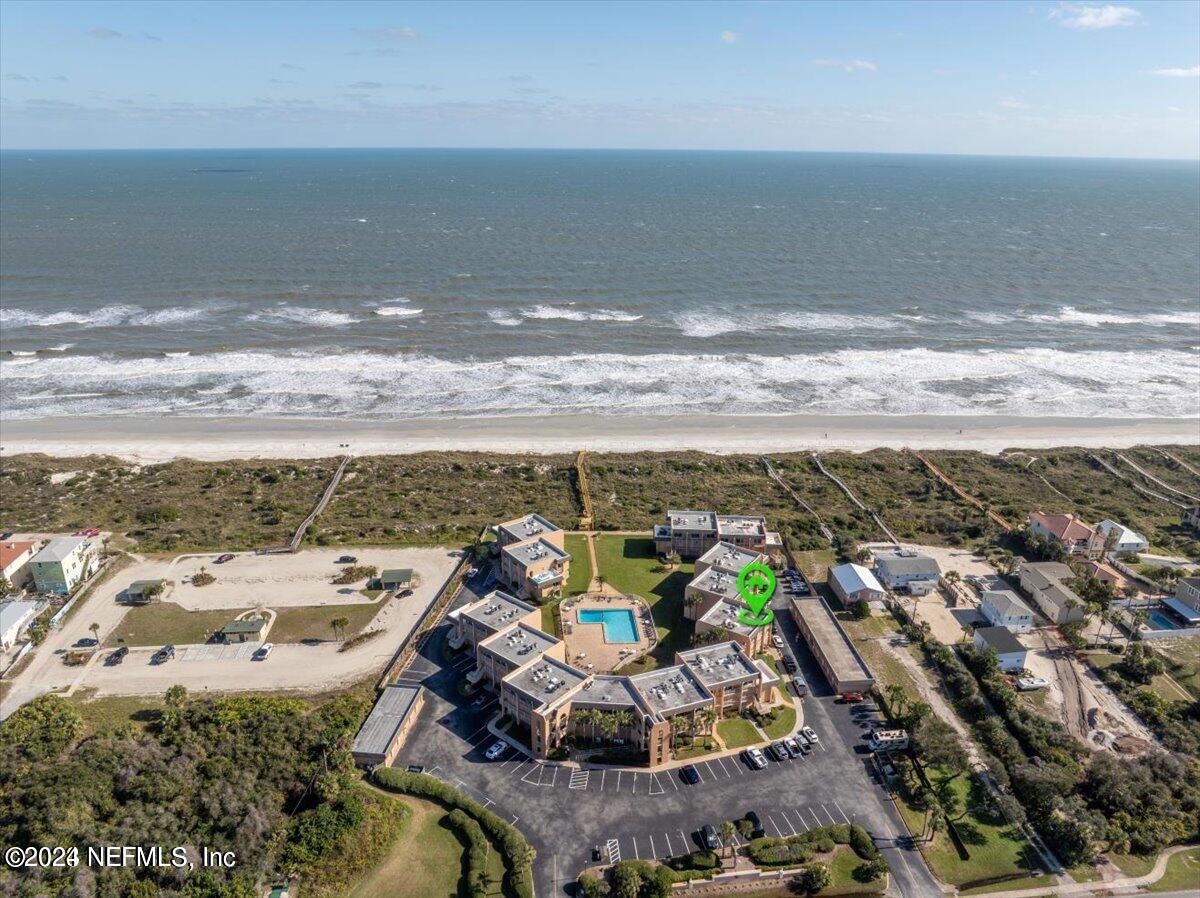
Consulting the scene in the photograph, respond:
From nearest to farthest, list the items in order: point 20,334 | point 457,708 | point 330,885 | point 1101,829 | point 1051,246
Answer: point 330,885 → point 1101,829 → point 457,708 → point 20,334 → point 1051,246

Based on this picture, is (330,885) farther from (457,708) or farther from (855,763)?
(855,763)

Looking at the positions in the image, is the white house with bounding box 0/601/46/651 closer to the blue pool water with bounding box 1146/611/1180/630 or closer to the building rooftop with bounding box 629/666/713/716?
the building rooftop with bounding box 629/666/713/716

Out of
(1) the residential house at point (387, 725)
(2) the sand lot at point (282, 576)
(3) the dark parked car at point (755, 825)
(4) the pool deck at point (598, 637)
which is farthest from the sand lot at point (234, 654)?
(3) the dark parked car at point (755, 825)

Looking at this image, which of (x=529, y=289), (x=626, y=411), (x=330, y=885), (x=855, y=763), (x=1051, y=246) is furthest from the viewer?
(x=1051, y=246)

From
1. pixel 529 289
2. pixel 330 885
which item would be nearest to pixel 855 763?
pixel 330 885

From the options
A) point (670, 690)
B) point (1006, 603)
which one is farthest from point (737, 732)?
point (1006, 603)
